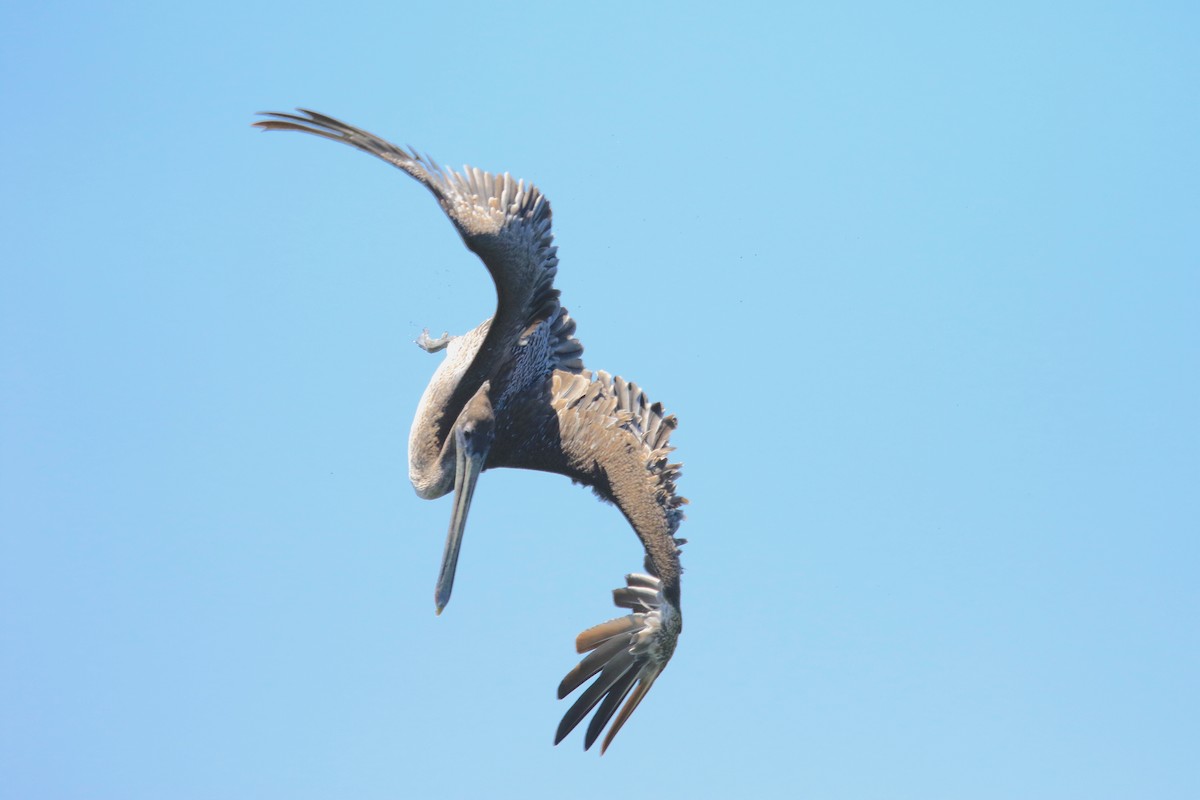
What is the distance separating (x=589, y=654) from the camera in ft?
45.4

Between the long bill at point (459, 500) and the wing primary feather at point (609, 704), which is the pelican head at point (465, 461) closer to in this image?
the long bill at point (459, 500)

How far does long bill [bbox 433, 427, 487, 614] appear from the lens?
12.9 meters

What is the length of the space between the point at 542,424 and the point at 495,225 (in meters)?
1.93

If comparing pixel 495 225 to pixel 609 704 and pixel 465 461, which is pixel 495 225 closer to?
pixel 465 461

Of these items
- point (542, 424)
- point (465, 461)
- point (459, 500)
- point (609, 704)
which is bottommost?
point (609, 704)

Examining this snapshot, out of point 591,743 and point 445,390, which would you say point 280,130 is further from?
point 591,743

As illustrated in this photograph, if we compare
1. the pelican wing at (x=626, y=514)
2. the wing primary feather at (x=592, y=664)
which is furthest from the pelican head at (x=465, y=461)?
the wing primary feather at (x=592, y=664)

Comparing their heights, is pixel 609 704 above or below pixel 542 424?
below

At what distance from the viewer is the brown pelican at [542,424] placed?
12.4 m

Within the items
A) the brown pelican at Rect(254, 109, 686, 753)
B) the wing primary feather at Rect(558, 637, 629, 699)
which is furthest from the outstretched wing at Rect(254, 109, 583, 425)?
the wing primary feather at Rect(558, 637, 629, 699)

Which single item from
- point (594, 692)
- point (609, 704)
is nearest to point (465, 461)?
point (594, 692)

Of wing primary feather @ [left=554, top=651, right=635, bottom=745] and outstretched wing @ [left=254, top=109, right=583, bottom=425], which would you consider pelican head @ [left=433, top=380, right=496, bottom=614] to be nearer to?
outstretched wing @ [left=254, top=109, right=583, bottom=425]

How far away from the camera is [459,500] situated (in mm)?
13047

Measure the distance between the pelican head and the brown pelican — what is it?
11mm
